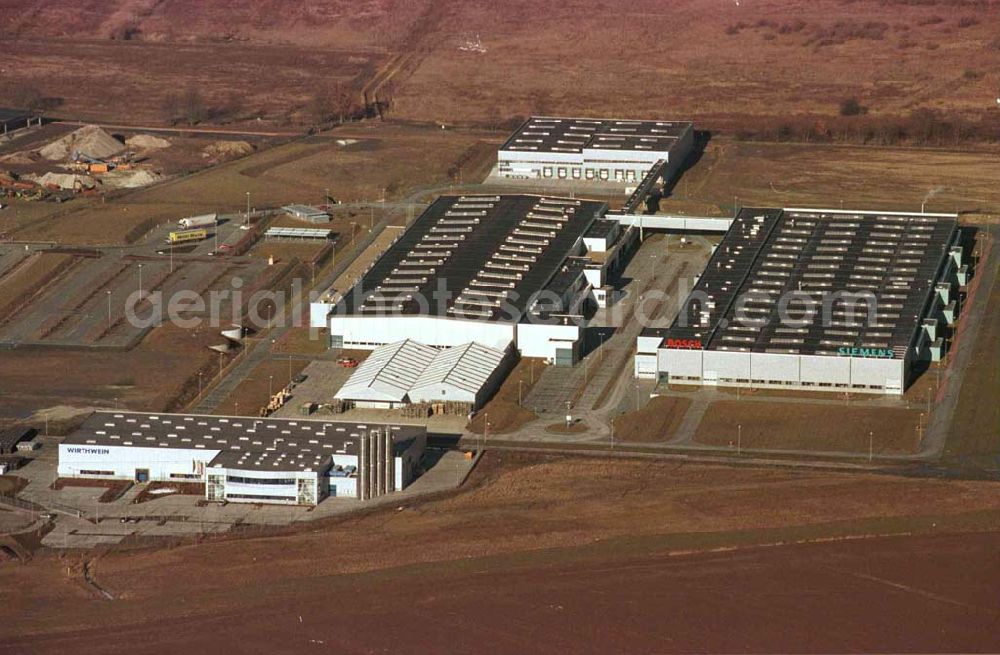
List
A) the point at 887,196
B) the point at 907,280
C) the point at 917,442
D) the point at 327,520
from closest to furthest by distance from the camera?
1. the point at 327,520
2. the point at 917,442
3. the point at 907,280
4. the point at 887,196

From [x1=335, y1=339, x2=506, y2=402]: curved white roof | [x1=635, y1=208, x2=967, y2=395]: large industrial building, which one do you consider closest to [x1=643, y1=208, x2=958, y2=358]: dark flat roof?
[x1=635, y1=208, x2=967, y2=395]: large industrial building

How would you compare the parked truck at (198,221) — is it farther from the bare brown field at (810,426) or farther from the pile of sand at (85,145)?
the bare brown field at (810,426)

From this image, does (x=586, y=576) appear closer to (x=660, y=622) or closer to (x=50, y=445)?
(x=660, y=622)

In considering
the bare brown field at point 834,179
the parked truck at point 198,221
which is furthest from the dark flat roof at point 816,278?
the parked truck at point 198,221

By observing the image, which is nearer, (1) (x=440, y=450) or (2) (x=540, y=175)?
(1) (x=440, y=450)

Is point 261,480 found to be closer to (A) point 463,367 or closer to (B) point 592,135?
(A) point 463,367

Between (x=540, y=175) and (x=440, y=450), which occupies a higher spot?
(x=540, y=175)

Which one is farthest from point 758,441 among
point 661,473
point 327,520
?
point 327,520

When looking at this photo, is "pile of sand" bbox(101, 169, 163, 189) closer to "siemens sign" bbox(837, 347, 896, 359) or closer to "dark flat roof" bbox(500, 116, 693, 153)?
"dark flat roof" bbox(500, 116, 693, 153)

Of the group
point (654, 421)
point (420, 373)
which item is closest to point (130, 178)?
point (420, 373)
